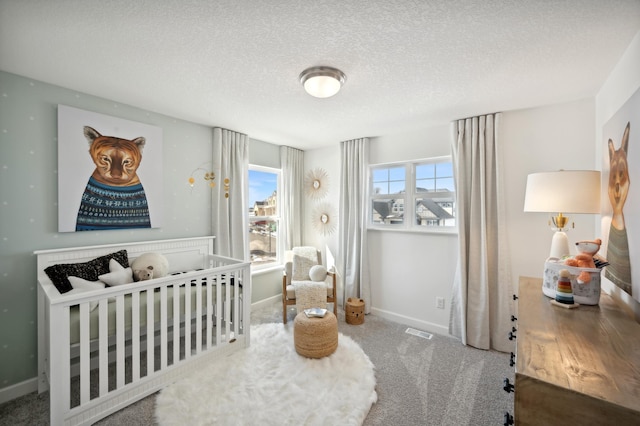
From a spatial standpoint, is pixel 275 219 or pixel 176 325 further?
pixel 275 219

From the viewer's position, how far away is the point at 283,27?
144 cm

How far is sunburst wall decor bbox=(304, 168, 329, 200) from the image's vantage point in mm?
4066

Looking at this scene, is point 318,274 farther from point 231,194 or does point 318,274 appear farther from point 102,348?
point 102,348

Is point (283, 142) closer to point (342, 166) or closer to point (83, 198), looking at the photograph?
point (342, 166)

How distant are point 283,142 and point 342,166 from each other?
927 millimetres

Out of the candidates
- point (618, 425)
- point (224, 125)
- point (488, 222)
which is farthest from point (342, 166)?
point (618, 425)

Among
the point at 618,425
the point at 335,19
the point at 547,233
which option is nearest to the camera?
the point at 618,425

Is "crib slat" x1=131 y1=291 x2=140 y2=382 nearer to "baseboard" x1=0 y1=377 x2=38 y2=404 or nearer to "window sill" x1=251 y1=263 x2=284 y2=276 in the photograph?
"baseboard" x1=0 y1=377 x2=38 y2=404

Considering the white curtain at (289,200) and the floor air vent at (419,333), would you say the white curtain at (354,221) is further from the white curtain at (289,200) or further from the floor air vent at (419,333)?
the white curtain at (289,200)

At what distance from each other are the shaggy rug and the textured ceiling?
2.31 meters

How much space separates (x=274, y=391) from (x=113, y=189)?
224cm

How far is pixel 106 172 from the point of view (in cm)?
241

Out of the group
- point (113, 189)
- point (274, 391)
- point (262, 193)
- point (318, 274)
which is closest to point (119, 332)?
point (274, 391)

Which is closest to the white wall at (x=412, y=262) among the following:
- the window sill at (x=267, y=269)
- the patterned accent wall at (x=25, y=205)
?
the window sill at (x=267, y=269)
